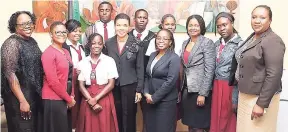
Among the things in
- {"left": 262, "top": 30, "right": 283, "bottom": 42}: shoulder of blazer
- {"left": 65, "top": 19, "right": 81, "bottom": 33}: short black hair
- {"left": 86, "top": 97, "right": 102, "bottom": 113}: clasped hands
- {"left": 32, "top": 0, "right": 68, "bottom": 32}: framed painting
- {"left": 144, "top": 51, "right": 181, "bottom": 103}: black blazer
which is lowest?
{"left": 86, "top": 97, "right": 102, "bottom": 113}: clasped hands

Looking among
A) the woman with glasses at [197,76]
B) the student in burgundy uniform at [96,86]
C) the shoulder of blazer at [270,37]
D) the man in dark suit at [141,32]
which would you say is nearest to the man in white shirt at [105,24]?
the man in dark suit at [141,32]

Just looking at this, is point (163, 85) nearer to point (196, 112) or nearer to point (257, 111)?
point (196, 112)

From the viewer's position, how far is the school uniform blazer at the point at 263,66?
2344 mm

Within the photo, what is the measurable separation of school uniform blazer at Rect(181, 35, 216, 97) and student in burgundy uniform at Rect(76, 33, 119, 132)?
2.47ft

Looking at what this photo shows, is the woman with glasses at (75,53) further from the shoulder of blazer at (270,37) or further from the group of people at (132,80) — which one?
the shoulder of blazer at (270,37)

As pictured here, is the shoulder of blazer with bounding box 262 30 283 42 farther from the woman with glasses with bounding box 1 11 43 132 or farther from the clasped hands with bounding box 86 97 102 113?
the woman with glasses with bounding box 1 11 43 132

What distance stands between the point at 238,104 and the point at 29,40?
1.99 metres

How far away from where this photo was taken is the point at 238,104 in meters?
2.73

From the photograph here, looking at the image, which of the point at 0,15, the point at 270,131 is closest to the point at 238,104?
the point at 270,131

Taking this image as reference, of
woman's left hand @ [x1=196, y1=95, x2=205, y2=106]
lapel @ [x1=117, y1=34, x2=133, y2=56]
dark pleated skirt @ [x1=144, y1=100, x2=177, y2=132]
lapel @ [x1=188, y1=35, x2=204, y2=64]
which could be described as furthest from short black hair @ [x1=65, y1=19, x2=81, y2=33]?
woman's left hand @ [x1=196, y1=95, x2=205, y2=106]

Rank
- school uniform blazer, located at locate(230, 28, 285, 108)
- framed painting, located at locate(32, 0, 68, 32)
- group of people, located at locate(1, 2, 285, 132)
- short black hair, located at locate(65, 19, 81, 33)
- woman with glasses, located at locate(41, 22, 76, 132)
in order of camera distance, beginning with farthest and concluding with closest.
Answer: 1. framed painting, located at locate(32, 0, 68, 32)
2. short black hair, located at locate(65, 19, 81, 33)
3. woman with glasses, located at locate(41, 22, 76, 132)
4. group of people, located at locate(1, 2, 285, 132)
5. school uniform blazer, located at locate(230, 28, 285, 108)

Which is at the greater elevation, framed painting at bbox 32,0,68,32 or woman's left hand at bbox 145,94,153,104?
framed painting at bbox 32,0,68,32

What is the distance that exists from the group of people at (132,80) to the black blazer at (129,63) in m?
0.01

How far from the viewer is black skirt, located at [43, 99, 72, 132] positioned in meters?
2.86
